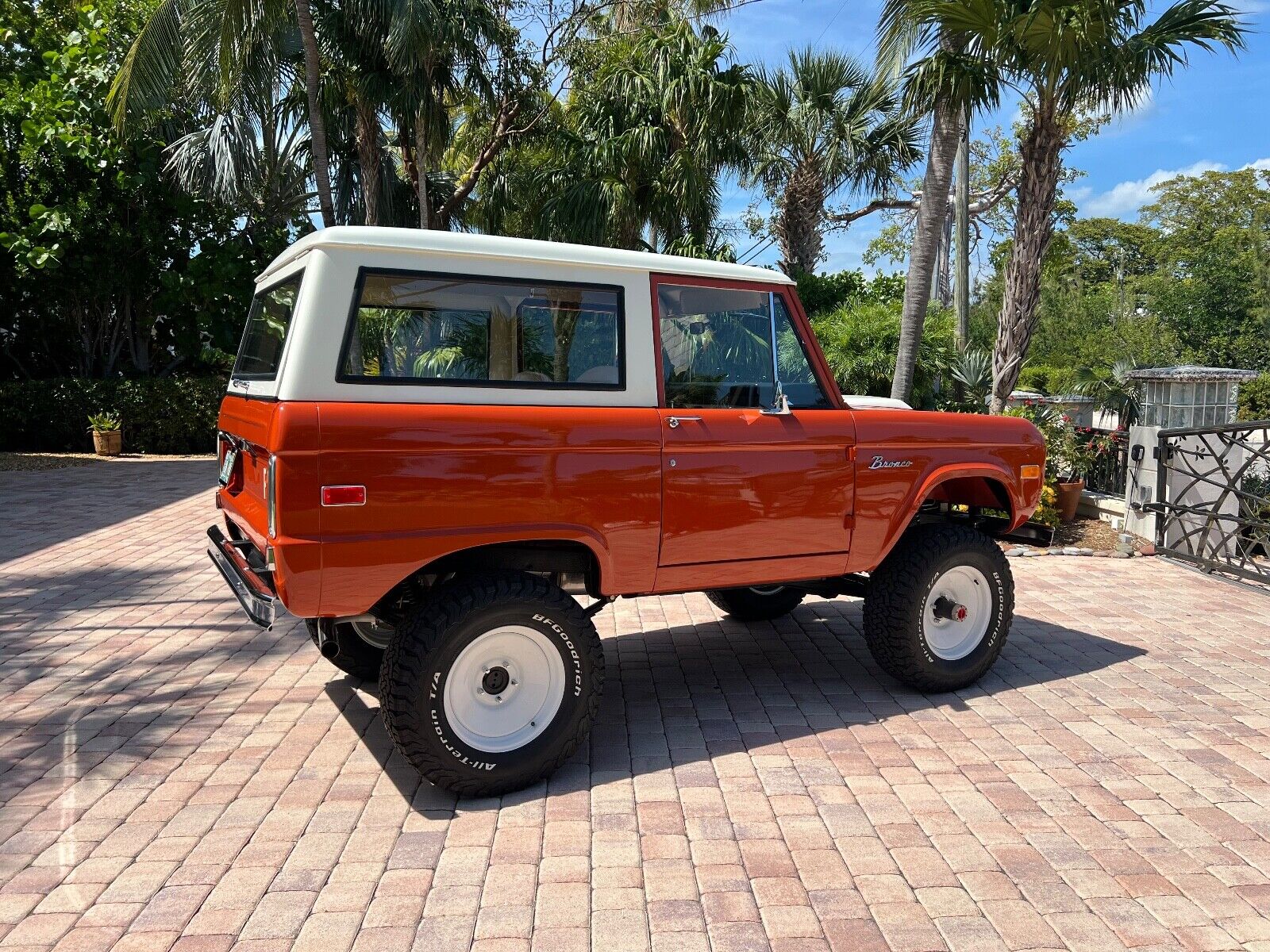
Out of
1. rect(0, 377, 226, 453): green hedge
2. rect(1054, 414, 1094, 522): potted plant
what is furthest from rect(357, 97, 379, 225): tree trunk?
rect(1054, 414, 1094, 522): potted plant

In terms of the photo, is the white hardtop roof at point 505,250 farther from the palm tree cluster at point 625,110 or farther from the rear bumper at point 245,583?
the palm tree cluster at point 625,110

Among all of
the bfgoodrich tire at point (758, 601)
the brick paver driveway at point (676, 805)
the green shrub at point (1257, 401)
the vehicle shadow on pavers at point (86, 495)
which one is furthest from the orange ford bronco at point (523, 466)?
the green shrub at point (1257, 401)

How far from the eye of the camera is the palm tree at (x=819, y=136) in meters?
15.4

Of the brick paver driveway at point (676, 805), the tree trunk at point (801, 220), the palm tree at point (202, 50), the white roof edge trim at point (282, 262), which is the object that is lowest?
the brick paver driveway at point (676, 805)

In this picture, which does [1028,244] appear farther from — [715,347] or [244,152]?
[244,152]

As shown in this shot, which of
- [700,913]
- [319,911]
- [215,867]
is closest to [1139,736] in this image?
[700,913]

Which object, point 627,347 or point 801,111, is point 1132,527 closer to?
point 627,347

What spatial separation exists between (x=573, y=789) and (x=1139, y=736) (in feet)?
8.81

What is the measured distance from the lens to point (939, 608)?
16.5 feet

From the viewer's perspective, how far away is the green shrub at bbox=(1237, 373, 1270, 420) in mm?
24922

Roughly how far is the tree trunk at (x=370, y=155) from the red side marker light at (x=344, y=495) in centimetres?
1293

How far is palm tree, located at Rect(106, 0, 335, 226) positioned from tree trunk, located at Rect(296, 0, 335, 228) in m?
0.01

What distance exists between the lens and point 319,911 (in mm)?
3014

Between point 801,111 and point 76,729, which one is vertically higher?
point 801,111
